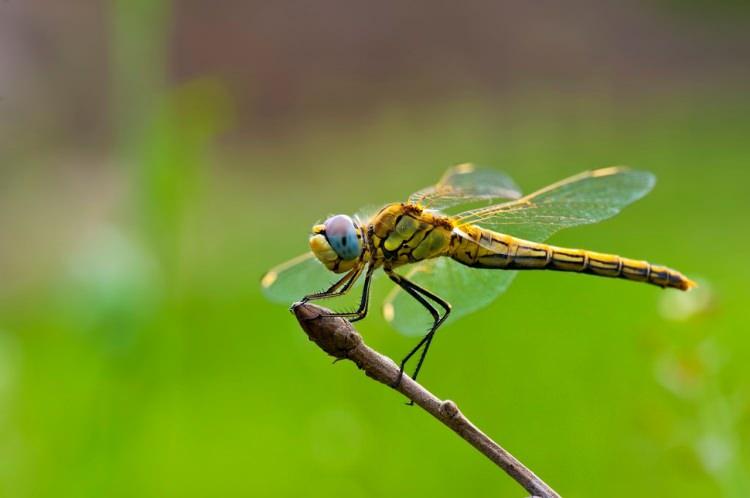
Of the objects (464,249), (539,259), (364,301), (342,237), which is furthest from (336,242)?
(539,259)

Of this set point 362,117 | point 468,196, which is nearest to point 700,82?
point 362,117

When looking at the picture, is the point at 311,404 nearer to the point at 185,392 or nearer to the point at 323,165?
the point at 185,392

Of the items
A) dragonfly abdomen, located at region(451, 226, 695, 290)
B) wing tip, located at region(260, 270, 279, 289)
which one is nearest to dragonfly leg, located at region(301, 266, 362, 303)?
wing tip, located at region(260, 270, 279, 289)

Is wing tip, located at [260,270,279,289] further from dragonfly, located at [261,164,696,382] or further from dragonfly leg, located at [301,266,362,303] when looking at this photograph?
dragonfly leg, located at [301,266,362,303]

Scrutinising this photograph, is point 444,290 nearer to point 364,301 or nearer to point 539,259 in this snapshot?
point 539,259

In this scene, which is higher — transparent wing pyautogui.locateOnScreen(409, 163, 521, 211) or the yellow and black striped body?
transparent wing pyautogui.locateOnScreen(409, 163, 521, 211)
